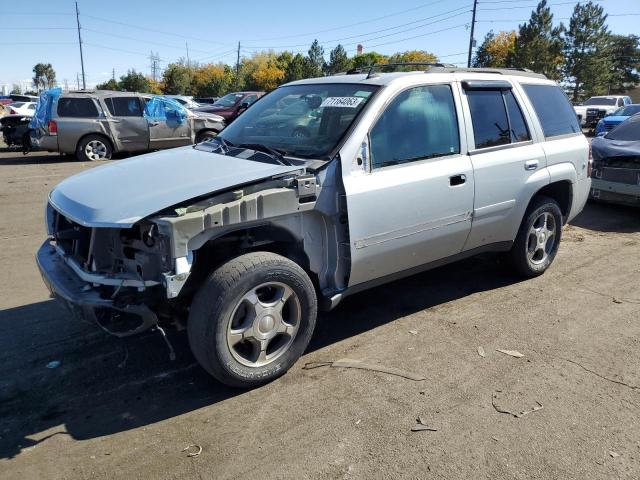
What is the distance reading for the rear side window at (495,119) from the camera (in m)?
4.29

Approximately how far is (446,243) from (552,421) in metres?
1.59

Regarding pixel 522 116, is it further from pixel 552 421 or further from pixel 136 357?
pixel 136 357

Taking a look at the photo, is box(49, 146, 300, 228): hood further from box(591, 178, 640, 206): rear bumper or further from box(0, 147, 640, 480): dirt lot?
box(591, 178, 640, 206): rear bumper

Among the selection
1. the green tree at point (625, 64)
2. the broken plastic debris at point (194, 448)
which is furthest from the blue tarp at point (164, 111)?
the green tree at point (625, 64)

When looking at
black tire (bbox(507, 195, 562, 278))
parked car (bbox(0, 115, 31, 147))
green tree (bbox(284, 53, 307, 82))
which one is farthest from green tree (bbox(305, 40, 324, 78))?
black tire (bbox(507, 195, 562, 278))

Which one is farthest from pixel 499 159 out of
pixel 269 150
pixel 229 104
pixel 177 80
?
pixel 177 80

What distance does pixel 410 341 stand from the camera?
391 centimetres

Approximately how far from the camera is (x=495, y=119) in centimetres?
447

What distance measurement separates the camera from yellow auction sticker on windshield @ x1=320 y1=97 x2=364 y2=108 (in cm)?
376

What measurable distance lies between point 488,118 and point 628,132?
5.70 metres

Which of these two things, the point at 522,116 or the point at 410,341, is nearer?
the point at 410,341

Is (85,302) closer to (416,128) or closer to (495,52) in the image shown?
(416,128)

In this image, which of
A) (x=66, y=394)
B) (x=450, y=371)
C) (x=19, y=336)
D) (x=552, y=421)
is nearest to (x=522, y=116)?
(x=450, y=371)

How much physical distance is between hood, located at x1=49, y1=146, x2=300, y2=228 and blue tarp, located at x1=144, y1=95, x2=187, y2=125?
429 inches
